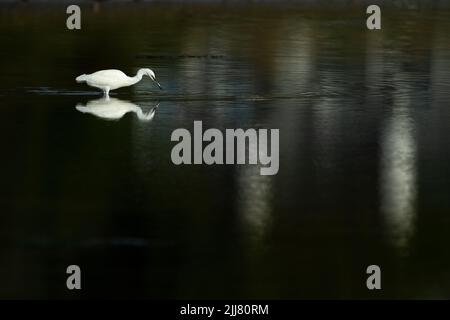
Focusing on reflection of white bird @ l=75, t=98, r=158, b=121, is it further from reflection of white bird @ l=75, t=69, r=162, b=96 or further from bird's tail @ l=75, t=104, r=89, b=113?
reflection of white bird @ l=75, t=69, r=162, b=96

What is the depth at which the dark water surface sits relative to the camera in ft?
43.7

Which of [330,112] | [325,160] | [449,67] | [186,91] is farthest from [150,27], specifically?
[325,160]

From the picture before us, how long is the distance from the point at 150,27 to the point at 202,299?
30.3m

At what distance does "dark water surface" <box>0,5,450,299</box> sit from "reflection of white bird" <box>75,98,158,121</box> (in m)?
0.12

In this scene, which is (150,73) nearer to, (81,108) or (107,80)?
(107,80)

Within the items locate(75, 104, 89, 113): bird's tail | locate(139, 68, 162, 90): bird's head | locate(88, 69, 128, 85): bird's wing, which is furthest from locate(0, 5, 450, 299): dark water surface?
locate(88, 69, 128, 85): bird's wing

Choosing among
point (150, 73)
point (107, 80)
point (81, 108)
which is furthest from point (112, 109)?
point (150, 73)

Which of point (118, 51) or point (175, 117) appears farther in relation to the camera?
point (118, 51)

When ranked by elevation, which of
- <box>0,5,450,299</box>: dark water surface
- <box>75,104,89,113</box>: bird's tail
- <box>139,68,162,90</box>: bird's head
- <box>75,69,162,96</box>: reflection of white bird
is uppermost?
<box>139,68,162,90</box>: bird's head

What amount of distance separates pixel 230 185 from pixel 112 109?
6253mm

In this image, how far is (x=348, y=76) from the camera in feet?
93.3

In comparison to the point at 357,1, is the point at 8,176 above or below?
below

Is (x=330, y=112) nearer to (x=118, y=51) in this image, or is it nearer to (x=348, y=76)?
(x=348, y=76)
